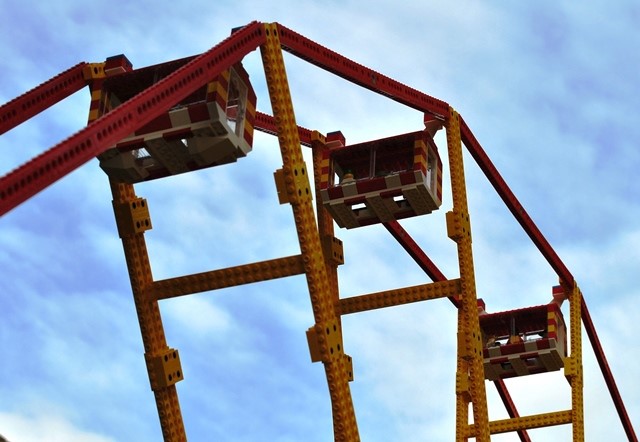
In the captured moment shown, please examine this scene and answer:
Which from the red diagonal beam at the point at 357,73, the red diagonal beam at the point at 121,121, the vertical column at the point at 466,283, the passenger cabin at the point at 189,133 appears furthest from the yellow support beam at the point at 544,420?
the red diagonal beam at the point at 121,121

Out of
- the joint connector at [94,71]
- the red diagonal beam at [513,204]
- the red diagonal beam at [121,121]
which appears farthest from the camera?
the red diagonal beam at [513,204]

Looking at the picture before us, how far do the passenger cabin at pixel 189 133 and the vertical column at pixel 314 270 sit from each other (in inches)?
24.7

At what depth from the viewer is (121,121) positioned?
18.1 meters

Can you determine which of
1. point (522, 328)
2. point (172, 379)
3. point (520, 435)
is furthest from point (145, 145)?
point (520, 435)

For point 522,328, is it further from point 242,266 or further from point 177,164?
point 177,164

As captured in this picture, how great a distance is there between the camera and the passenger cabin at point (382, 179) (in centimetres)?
2770

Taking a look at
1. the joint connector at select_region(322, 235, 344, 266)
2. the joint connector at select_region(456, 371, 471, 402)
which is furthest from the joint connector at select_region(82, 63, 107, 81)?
the joint connector at select_region(456, 371, 471, 402)

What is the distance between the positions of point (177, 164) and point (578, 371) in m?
18.0

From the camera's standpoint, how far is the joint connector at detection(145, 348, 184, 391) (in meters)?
24.8

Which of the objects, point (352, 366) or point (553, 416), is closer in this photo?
point (352, 366)

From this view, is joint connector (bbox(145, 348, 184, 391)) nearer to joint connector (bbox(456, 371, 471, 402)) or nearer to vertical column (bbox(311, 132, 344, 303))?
vertical column (bbox(311, 132, 344, 303))

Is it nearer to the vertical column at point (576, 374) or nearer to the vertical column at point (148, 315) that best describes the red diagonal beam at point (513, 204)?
the vertical column at point (576, 374)

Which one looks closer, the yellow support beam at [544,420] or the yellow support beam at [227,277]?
the yellow support beam at [227,277]

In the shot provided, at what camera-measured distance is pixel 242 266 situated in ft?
80.2
